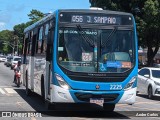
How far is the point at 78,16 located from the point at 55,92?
7.78 feet

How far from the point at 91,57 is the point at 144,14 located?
106 ft

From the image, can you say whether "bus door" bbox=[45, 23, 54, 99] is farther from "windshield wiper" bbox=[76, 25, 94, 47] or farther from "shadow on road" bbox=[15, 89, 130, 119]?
"windshield wiper" bbox=[76, 25, 94, 47]

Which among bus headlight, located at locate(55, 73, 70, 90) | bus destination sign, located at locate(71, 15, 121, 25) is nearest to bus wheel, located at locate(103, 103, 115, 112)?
bus headlight, located at locate(55, 73, 70, 90)

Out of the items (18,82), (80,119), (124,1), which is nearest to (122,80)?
(80,119)

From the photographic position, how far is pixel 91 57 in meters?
12.3

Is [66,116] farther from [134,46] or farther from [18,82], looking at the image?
[18,82]

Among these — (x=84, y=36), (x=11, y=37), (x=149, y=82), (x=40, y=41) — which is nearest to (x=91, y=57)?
(x=84, y=36)

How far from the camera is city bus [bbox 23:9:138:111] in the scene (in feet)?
39.7

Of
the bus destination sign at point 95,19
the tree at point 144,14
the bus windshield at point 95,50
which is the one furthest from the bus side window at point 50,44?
the tree at point 144,14

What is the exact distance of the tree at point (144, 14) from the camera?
42.3 metres

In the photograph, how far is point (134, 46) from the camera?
498 inches

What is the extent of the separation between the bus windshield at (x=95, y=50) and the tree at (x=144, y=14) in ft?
99.6

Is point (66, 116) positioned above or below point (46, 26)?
below

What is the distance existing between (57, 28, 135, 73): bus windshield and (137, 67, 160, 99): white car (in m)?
8.48
